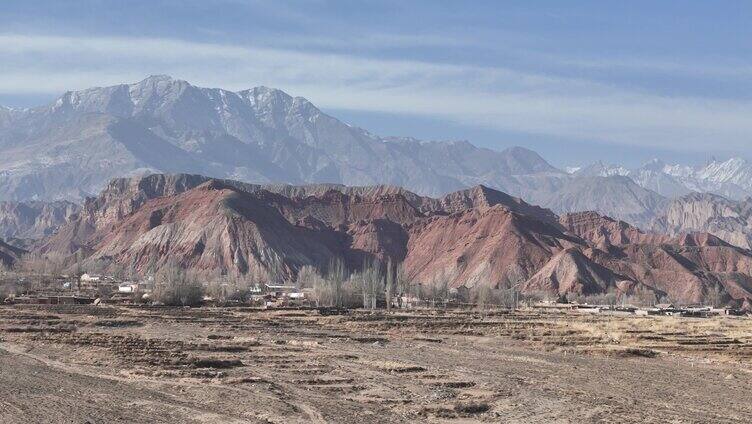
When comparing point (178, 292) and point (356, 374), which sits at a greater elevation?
point (178, 292)

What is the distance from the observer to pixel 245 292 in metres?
183

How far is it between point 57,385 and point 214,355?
19958 millimetres

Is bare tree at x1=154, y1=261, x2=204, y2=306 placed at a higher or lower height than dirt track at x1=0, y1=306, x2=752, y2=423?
higher

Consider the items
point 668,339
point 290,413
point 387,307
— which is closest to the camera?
point 290,413

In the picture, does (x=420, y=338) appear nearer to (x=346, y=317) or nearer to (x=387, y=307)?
(x=346, y=317)

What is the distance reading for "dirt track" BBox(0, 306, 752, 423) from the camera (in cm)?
4578

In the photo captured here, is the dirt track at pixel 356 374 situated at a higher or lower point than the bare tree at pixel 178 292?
lower

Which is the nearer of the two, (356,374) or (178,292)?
(356,374)

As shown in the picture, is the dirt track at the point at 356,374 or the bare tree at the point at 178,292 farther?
the bare tree at the point at 178,292

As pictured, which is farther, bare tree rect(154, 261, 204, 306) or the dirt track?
bare tree rect(154, 261, 204, 306)

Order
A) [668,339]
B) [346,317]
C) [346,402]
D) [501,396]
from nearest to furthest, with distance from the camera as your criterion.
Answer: [346,402], [501,396], [668,339], [346,317]

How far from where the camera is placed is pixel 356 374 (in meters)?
60.6

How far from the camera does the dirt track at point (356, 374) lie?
150ft

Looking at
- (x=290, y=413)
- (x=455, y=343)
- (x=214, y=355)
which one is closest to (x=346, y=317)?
(x=455, y=343)
